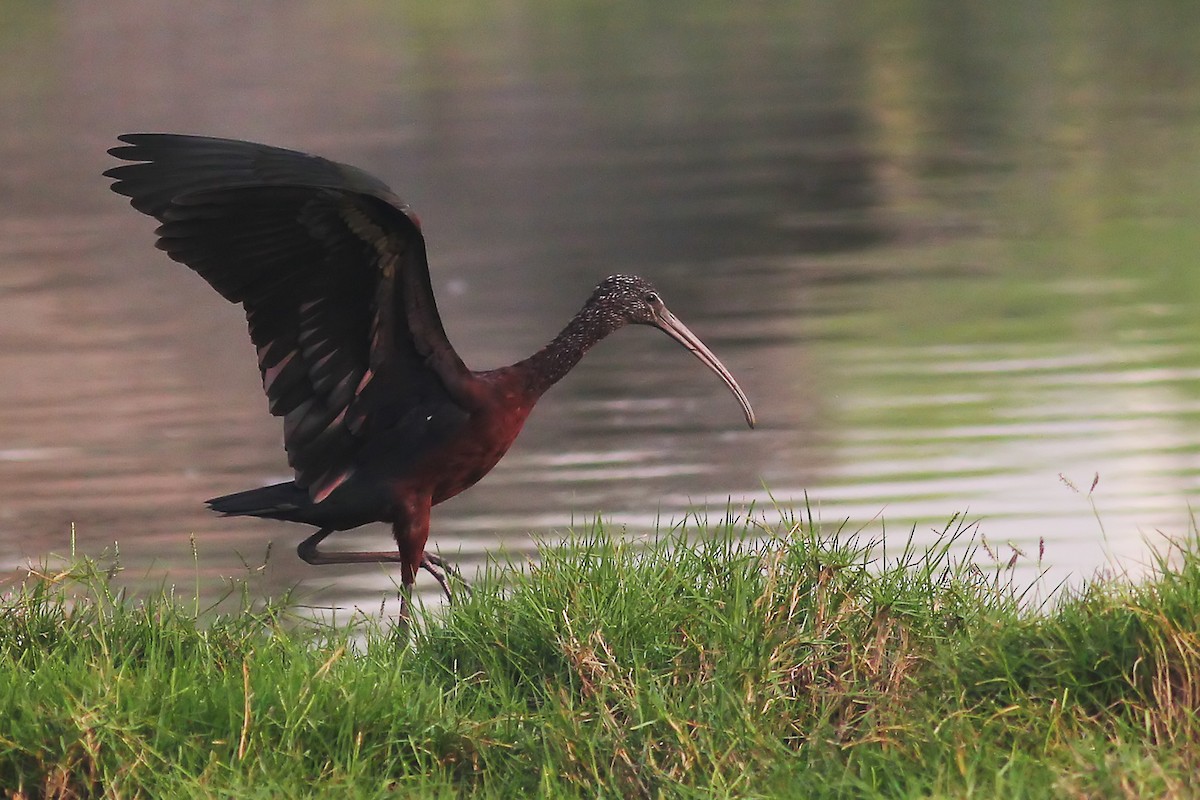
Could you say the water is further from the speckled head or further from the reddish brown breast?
the speckled head

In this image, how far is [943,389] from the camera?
32.8ft

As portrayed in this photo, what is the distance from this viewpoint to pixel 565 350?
5973mm

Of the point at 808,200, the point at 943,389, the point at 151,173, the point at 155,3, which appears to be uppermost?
the point at 155,3

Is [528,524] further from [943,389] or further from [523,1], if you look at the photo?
[523,1]

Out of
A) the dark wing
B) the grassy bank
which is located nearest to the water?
the grassy bank

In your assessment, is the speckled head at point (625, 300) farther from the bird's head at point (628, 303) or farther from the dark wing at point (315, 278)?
the dark wing at point (315, 278)

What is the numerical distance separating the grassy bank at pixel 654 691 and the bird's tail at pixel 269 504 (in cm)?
96

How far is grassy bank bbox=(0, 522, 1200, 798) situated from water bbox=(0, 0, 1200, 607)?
495mm

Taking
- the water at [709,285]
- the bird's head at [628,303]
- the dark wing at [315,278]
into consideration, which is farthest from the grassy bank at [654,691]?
the bird's head at [628,303]

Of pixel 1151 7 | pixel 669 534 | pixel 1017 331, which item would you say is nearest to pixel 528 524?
pixel 669 534

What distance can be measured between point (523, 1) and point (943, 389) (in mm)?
33181

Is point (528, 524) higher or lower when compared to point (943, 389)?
lower

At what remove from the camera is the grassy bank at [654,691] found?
416 cm

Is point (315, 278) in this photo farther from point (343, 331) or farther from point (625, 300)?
point (625, 300)
